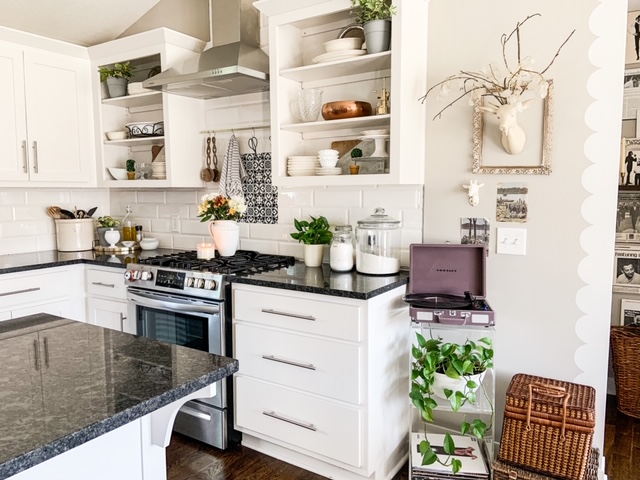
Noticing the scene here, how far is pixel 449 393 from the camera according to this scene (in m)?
2.15

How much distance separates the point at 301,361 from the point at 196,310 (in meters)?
0.65

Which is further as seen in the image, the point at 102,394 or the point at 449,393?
the point at 449,393

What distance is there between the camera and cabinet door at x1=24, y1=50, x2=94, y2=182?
10.5ft

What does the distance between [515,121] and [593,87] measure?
35 cm

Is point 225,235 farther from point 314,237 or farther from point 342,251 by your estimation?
point 342,251

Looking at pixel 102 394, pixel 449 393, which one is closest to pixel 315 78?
pixel 449 393

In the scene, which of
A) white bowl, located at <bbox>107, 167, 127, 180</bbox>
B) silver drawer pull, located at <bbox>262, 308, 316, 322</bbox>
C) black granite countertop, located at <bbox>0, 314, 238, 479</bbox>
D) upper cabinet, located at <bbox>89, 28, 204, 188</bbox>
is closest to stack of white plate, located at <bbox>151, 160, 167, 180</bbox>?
upper cabinet, located at <bbox>89, 28, 204, 188</bbox>

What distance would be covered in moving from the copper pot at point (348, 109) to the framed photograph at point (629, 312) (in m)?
2.14

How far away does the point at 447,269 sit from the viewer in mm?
2402

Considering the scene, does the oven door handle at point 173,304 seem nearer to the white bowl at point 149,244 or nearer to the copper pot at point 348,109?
the white bowl at point 149,244

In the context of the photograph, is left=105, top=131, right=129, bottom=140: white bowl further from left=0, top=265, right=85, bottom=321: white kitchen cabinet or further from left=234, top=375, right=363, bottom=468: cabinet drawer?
left=234, top=375, right=363, bottom=468: cabinet drawer

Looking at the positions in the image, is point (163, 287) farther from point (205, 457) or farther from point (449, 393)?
point (449, 393)

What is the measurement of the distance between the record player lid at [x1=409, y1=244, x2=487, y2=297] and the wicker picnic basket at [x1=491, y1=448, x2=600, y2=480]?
0.74 m

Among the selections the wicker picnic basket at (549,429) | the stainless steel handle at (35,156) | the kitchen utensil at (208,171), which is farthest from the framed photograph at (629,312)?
the stainless steel handle at (35,156)
